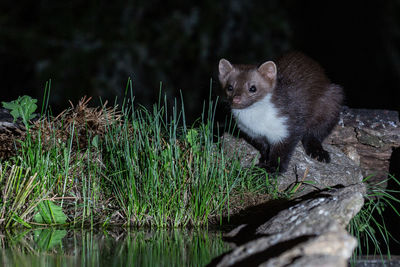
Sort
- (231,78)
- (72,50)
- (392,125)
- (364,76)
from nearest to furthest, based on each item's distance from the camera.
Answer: (231,78) → (392,125) → (72,50) → (364,76)

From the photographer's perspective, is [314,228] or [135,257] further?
[135,257]

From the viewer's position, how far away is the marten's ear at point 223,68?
15.6 ft

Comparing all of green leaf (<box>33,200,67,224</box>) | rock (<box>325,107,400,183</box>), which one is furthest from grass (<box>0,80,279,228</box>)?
rock (<box>325,107,400,183</box>)

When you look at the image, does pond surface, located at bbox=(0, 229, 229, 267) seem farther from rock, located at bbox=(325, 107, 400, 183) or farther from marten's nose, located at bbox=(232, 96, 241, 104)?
rock, located at bbox=(325, 107, 400, 183)

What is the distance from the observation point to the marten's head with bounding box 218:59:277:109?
4.58 m

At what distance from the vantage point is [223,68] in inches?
188

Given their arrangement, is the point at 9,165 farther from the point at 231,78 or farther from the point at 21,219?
the point at 231,78

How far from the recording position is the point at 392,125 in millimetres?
5312

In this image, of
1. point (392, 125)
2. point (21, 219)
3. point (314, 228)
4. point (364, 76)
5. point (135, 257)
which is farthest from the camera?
point (364, 76)

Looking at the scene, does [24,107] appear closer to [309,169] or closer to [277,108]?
[277,108]

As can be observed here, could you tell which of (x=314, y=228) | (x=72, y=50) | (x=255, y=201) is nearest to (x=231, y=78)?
(x=255, y=201)

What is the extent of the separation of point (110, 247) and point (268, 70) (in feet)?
6.50

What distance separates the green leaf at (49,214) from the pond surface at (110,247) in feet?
0.41

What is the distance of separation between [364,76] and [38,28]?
449 cm
